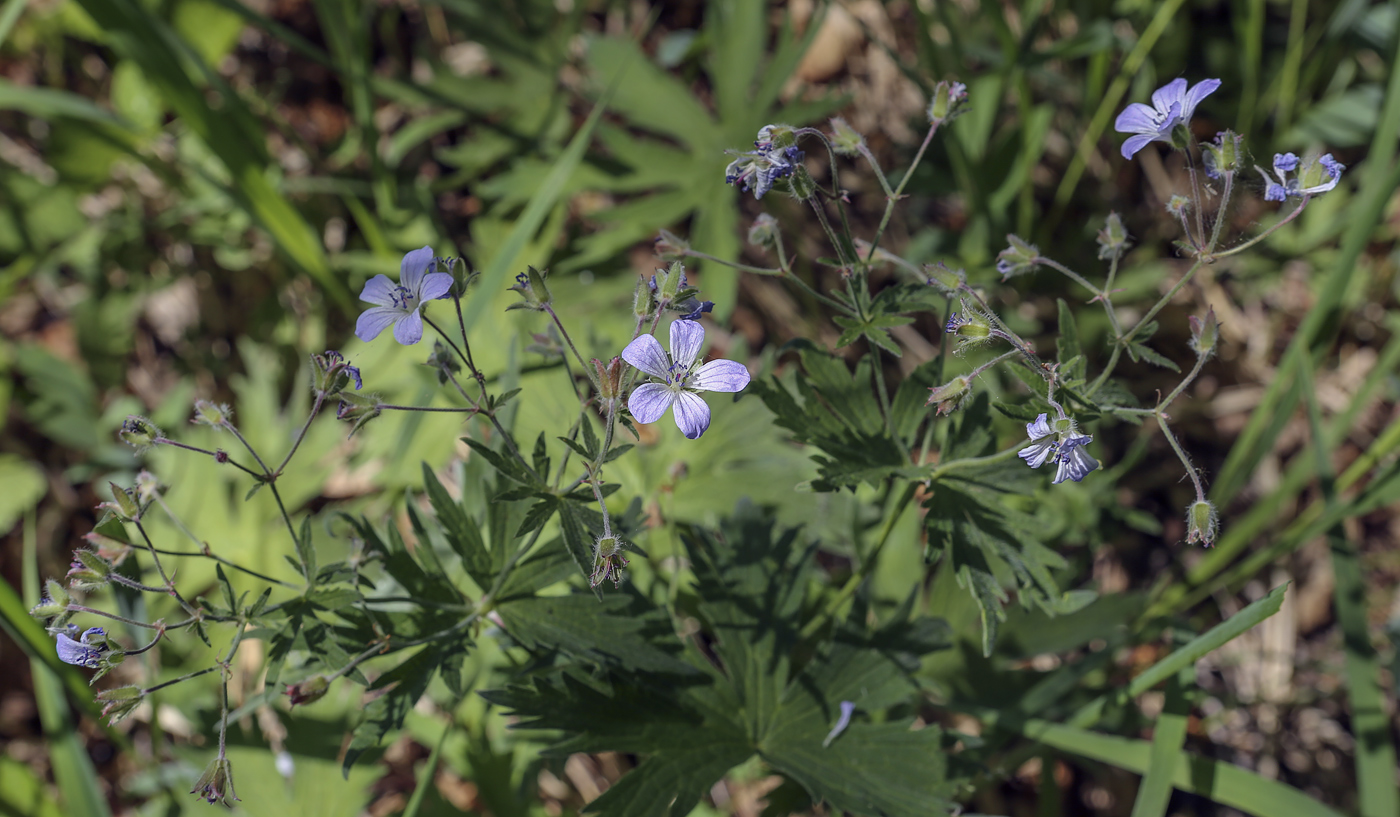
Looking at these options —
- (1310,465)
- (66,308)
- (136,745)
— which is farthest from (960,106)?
(66,308)

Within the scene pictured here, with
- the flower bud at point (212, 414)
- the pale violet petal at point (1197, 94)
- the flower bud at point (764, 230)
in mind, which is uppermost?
the pale violet petal at point (1197, 94)

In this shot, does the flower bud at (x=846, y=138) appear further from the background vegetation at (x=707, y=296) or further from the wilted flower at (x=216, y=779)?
the wilted flower at (x=216, y=779)

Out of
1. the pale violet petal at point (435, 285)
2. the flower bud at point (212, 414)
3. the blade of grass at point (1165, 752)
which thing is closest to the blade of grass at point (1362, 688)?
the blade of grass at point (1165, 752)

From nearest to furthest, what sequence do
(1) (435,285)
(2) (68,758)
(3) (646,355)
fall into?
(3) (646,355)
(1) (435,285)
(2) (68,758)

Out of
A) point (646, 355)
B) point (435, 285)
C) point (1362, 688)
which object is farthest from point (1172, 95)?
point (1362, 688)

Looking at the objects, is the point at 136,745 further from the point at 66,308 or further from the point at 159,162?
the point at 159,162

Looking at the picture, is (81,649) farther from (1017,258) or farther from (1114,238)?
(1114,238)
